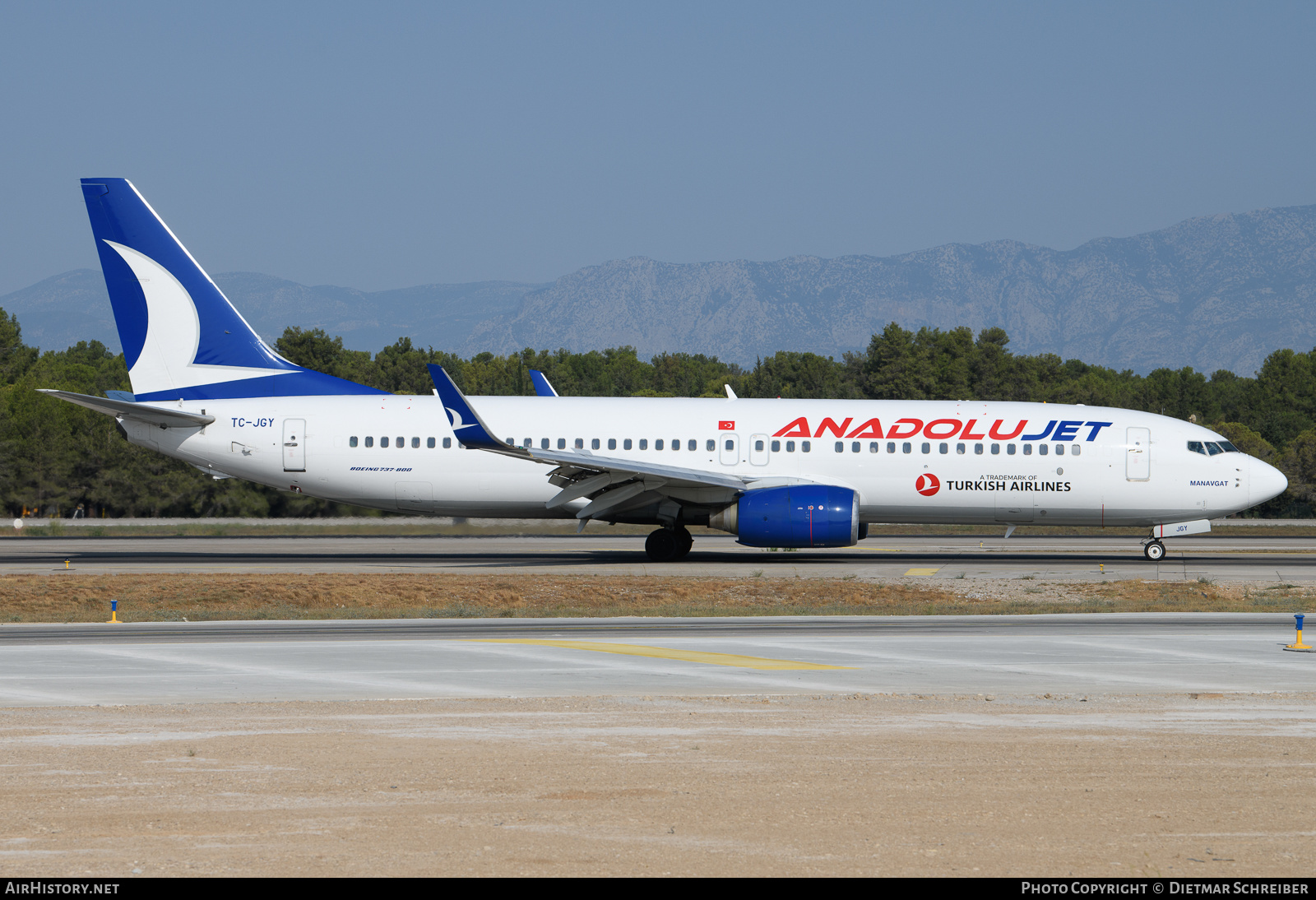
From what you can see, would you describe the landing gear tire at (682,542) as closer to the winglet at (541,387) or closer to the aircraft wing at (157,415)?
the winglet at (541,387)

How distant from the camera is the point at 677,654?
15672 millimetres

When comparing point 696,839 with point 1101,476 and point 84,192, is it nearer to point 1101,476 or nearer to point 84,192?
point 1101,476

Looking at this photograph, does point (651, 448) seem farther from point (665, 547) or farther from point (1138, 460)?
point (1138, 460)

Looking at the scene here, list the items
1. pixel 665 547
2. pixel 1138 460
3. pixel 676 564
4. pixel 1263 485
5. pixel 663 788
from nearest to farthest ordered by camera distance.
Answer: pixel 663 788, pixel 1263 485, pixel 676 564, pixel 1138 460, pixel 665 547

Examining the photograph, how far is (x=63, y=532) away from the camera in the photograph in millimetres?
39406

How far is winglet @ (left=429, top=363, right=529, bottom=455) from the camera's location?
2598cm

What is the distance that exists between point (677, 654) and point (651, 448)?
13.6m

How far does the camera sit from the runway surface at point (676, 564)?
26.5m

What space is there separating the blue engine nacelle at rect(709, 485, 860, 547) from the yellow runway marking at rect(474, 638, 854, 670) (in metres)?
10.5

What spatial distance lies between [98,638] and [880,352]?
71.0m

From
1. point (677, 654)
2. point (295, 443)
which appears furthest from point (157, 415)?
point (677, 654)

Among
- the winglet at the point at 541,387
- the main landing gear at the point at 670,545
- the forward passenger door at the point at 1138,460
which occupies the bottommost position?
the main landing gear at the point at 670,545

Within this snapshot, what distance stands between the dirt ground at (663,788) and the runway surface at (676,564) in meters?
14.4

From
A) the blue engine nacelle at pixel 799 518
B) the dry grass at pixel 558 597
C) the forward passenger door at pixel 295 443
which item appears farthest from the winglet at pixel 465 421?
the blue engine nacelle at pixel 799 518
